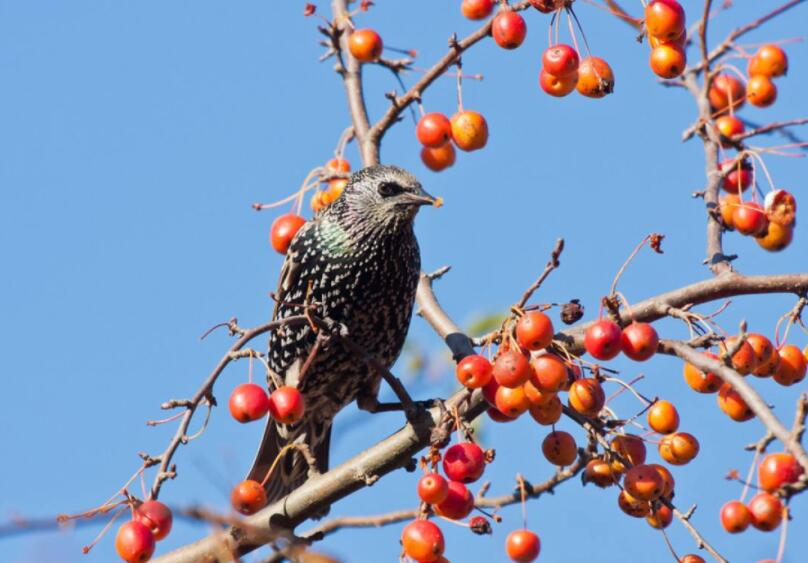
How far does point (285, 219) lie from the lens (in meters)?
4.97

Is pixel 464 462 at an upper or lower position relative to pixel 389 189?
lower

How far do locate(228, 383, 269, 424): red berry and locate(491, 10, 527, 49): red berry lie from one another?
61.3 inches

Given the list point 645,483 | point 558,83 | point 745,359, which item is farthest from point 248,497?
point 558,83

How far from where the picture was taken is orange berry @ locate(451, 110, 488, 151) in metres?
4.50

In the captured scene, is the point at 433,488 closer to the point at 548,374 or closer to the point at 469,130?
the point at 548,374

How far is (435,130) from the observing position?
15.1 feet

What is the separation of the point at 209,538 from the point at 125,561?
412mm

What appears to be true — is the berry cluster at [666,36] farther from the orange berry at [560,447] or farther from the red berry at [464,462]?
the red berry at [464,462]

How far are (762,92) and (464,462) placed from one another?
2346 mm

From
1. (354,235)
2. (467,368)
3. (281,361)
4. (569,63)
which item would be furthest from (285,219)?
(467,368)

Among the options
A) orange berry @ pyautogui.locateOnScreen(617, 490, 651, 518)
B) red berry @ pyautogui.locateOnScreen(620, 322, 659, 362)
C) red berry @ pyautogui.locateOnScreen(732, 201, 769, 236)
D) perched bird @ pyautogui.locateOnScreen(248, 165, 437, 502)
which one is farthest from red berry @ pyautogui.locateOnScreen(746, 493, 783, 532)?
perched bird @ pyautogui.locateOnScreen(248, 165, 437, 502)

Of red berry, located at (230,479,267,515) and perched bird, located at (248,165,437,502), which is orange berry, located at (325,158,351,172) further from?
red berry, located at (230,479,267,515)

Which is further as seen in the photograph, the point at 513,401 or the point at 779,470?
the point at 513,401

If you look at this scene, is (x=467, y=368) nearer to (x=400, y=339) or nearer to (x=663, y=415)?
(x=663, y=415)
